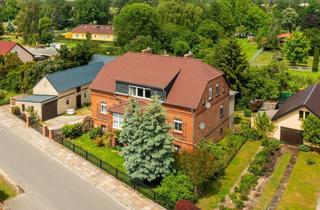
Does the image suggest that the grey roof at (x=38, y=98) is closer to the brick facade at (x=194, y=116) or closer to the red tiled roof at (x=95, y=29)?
the brick facade at (x=194, y=116)

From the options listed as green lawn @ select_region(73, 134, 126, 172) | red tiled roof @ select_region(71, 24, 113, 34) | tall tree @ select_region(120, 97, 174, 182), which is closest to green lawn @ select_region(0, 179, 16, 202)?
green lawn @ select_region(73, 134, 126, 172)

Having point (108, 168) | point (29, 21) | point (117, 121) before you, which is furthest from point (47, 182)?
point (29, 21)

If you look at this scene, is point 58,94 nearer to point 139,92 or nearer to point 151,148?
point 139,92

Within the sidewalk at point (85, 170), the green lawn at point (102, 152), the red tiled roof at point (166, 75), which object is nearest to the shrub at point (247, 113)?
the red tiled roof at point (166, 75)

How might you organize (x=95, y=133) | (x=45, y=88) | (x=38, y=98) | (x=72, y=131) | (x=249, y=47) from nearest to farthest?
(x=95, y=133), (x=72, y=131), (x=38, y=98), (x=45, y=88), (x=249, y=47)

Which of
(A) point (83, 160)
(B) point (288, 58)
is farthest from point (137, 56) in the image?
(B) point (288, 58)

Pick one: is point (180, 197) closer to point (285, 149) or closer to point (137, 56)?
point (285, 149)

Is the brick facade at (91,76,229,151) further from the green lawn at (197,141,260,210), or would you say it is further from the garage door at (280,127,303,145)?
the garage door at (280,127,303,145)
